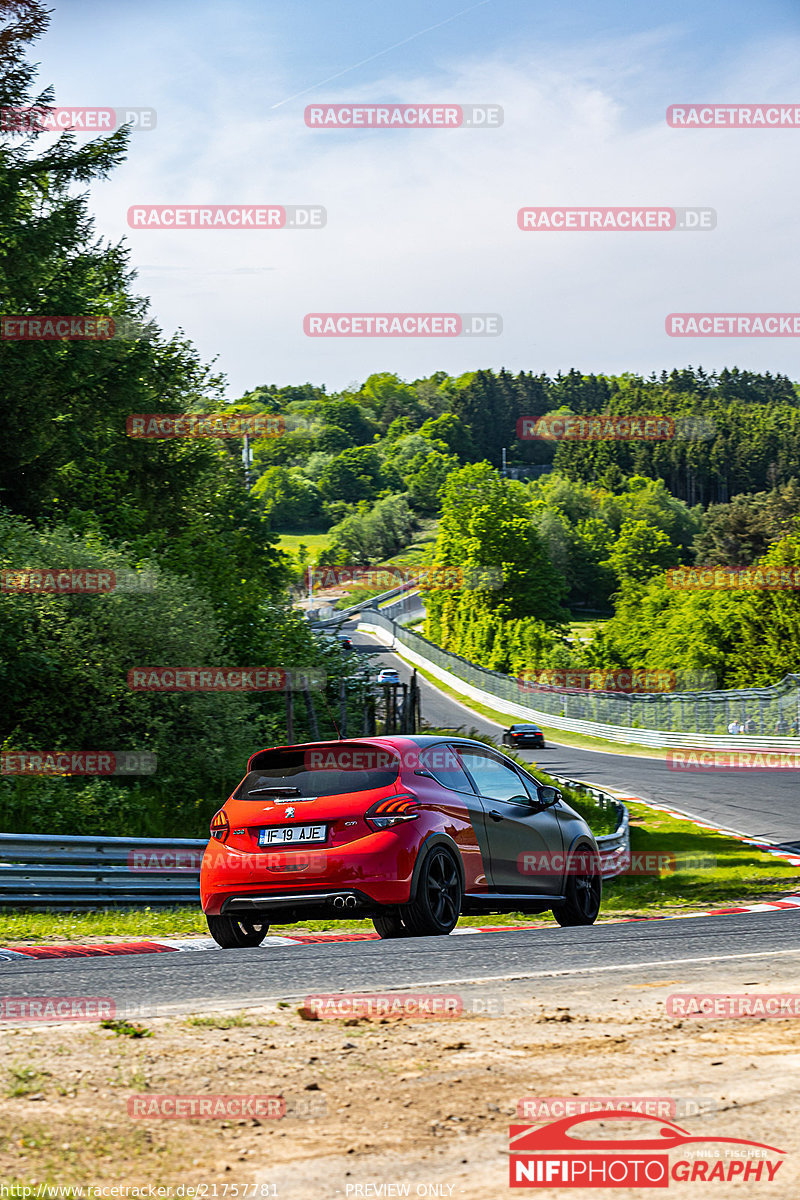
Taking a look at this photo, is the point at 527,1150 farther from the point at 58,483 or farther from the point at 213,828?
the point at 58,483

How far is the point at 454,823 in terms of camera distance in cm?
941

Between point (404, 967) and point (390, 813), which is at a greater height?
point (390, 813)

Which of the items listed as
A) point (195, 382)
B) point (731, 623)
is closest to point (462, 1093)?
point (195, 382)

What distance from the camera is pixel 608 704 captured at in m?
62.3

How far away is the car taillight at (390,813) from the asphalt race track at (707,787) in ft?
50.6

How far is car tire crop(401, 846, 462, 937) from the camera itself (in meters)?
8.99

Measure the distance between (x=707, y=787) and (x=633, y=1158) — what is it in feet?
104
